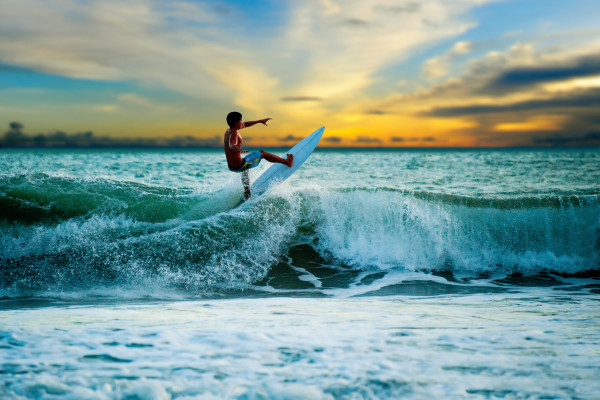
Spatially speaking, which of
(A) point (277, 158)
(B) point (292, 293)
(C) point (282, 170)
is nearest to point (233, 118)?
(A) point (277, 158)

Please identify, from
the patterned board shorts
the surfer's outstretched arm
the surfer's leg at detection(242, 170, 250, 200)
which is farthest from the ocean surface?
the surfer's outstretched arm

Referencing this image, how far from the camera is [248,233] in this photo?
6.91 meters

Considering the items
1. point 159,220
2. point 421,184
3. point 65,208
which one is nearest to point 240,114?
point 159,220

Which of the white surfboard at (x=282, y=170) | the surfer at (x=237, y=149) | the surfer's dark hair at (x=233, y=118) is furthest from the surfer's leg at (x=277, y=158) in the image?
the surfer's dark hair at (x=233, y=118)

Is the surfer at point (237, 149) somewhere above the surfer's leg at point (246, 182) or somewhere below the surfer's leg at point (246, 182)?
above

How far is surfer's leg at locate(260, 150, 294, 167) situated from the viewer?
26.0 feet

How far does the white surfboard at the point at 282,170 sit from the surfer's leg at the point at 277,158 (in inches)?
7.0

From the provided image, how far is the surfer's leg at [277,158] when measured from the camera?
793 cm

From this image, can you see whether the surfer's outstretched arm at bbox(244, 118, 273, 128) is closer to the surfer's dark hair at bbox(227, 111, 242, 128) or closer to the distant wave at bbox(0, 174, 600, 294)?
the surfer's dark hair at bbox(227, 111, 242, 128)

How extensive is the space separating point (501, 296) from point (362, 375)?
337 centimetres

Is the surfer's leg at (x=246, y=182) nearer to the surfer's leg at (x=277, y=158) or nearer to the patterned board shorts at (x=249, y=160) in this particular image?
the patterned board shorts at (x=249, y=160)

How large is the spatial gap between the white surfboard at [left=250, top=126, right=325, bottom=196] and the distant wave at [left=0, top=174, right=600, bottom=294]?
0.41 meters

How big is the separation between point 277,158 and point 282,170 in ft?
1.70

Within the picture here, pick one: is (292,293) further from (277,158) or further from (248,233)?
(277,158)
